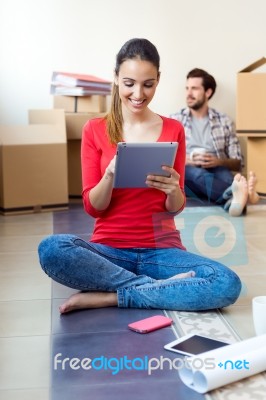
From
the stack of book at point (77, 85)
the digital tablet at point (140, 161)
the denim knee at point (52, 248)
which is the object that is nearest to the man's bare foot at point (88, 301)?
the denim knee at point (52, 248)

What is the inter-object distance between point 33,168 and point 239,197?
109 centimetres

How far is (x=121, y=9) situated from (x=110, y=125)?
2353mm

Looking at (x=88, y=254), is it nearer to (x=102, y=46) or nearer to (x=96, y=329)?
(x=96, y=329)

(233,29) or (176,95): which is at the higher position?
(233,29)

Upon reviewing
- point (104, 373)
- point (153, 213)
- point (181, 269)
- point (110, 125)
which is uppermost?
point (110, 125)

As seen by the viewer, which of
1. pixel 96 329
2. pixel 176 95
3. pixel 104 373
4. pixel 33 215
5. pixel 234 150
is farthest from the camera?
pixel 176 95

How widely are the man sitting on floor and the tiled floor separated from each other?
1103mm

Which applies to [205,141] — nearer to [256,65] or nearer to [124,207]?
[256,65]

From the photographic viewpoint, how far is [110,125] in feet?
6.32

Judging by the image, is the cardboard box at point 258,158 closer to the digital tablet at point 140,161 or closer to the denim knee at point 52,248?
the digital tablet at point 140,161

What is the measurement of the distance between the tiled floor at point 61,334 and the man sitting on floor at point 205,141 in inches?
43.4

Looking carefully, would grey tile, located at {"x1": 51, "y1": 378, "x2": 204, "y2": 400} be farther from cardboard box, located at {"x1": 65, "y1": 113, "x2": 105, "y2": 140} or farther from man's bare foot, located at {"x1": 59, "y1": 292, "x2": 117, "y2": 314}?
cardboard box, located at {"x1": 65, "y1": 113, "x2": 105, "y2": 140}

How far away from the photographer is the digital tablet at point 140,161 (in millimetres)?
1708

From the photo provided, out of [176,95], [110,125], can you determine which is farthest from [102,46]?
[110,125]
